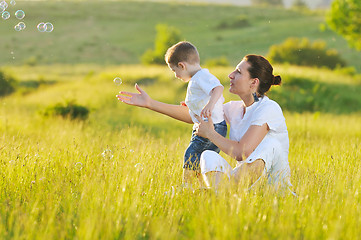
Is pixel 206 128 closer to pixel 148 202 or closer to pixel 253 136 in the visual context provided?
pixel 253 136

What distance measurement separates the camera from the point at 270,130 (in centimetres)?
506

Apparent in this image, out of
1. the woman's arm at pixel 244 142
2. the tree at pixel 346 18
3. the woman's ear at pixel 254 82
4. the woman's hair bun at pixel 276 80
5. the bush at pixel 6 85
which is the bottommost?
the bush at pixel 6 85

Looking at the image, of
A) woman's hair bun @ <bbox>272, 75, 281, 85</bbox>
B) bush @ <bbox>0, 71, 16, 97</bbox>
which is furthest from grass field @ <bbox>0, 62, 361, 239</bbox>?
bush @ <bbox>0, 71, 16, 97</bbox>

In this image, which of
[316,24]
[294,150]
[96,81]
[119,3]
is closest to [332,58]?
[96,81]

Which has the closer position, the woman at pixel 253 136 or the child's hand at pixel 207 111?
the woman at pixel 253 136

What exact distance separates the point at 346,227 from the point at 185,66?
9.15 ft

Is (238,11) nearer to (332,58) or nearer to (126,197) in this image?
(332,58)

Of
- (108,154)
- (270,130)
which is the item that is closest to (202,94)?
(270,130)

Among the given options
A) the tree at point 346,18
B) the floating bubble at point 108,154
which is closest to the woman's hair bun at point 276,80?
the floating bubble at point 108,154

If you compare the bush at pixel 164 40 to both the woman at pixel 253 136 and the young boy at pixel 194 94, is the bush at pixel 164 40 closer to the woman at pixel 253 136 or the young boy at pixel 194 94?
the young boy at pixel 194 94

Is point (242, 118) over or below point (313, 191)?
over

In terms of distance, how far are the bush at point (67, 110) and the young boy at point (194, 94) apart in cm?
931

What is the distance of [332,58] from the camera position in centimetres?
3734

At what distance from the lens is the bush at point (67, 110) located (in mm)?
14594
